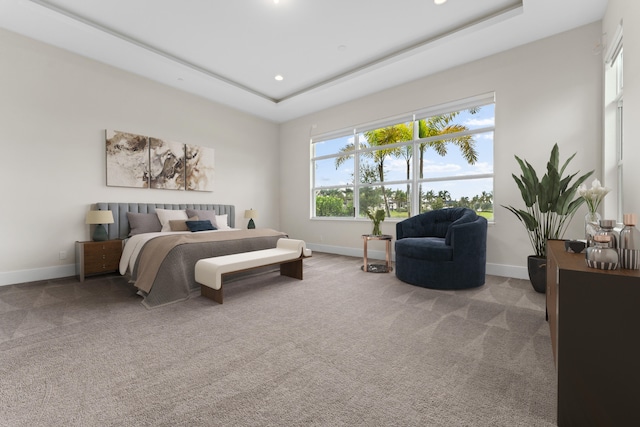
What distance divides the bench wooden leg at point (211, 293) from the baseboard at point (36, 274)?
8.09 ft

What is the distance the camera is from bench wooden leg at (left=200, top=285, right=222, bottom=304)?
2.91m

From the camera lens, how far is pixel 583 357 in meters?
1.19

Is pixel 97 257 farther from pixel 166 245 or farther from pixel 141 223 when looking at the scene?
pixel 166 245

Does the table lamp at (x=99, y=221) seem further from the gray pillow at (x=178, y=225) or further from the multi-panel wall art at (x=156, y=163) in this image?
the gray pillow at (x=178, y=225)

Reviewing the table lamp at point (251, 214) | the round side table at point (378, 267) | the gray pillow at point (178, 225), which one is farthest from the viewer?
the table lamp at point (251, 214)

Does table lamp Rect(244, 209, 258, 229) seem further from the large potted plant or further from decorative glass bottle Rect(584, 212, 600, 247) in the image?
decorative glass bottle Rect(584, 212, 600, 247)

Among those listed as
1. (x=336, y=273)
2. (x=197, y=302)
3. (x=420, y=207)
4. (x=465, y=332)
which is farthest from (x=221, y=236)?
(x=420, y=207)

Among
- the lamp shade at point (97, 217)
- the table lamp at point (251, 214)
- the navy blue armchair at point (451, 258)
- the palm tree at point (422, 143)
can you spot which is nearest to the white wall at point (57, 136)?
the lamp shade at point (97, 217)

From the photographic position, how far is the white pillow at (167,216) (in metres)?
4.59

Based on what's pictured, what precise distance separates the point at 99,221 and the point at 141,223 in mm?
565

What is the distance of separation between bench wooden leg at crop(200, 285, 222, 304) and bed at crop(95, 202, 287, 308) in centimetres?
13

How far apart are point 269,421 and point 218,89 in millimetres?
5433

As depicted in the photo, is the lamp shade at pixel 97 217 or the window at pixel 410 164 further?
the window at pixel 410 164

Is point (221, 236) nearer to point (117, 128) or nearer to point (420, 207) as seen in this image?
point (117, 128)
